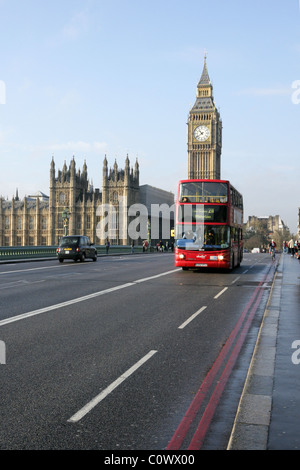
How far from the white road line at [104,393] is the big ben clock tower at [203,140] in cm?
14290

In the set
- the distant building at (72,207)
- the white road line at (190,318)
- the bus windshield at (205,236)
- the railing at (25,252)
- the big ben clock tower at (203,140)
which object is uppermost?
the big ben clock tower at (203,140)

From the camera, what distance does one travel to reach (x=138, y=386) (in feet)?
18.8

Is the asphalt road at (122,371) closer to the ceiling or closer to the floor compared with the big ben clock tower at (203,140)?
closer to the floor

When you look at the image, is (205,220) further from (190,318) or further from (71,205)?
(71,205)

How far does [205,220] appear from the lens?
22.8m

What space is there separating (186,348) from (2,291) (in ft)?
28.7

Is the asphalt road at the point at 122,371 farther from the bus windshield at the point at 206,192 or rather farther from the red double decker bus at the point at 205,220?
the bus windshield at the point at 206,192

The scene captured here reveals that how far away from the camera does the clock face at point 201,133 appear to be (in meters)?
150

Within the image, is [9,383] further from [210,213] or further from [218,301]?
[210,213]

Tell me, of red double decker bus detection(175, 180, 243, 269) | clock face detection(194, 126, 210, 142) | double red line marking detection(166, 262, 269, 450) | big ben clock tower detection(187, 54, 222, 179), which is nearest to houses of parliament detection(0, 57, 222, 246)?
big ben clock tower detection(187, 54, 222, 179)

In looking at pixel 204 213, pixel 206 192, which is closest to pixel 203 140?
pixel 206 192

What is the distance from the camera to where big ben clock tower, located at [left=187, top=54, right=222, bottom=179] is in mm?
149500

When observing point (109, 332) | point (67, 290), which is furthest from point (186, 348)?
→ point (67, 290)

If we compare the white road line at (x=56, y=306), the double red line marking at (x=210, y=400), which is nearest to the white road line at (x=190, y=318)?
the double red line marking at (x=210, y=400)
